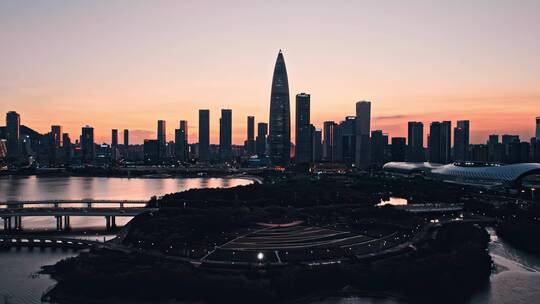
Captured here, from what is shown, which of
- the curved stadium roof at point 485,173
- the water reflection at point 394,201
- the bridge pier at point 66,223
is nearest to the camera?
the bridge pier at point 66,223

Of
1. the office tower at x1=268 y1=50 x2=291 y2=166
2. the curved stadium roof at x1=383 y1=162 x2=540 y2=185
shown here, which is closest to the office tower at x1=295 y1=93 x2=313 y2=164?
the office tower at x1=268 y1=50 x2=291 y2=166

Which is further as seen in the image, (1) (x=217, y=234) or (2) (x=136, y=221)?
(2) (x=136, y=221)

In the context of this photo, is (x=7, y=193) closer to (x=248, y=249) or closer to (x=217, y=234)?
(x=217, y=234)

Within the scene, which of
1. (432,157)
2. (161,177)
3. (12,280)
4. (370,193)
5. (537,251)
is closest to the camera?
(12,280)

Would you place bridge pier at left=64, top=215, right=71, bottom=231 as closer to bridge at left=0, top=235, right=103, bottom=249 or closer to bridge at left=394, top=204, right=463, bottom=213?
bridge at left=0, top=235, right=103, bottom=249

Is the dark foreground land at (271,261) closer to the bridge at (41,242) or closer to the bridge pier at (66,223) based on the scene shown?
the bridge at (41,242)

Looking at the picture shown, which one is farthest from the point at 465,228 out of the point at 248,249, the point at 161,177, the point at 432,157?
the point at 432,157

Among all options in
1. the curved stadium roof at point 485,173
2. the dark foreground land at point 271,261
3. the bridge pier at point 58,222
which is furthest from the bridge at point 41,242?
the curved stadium roof at point 485,173
